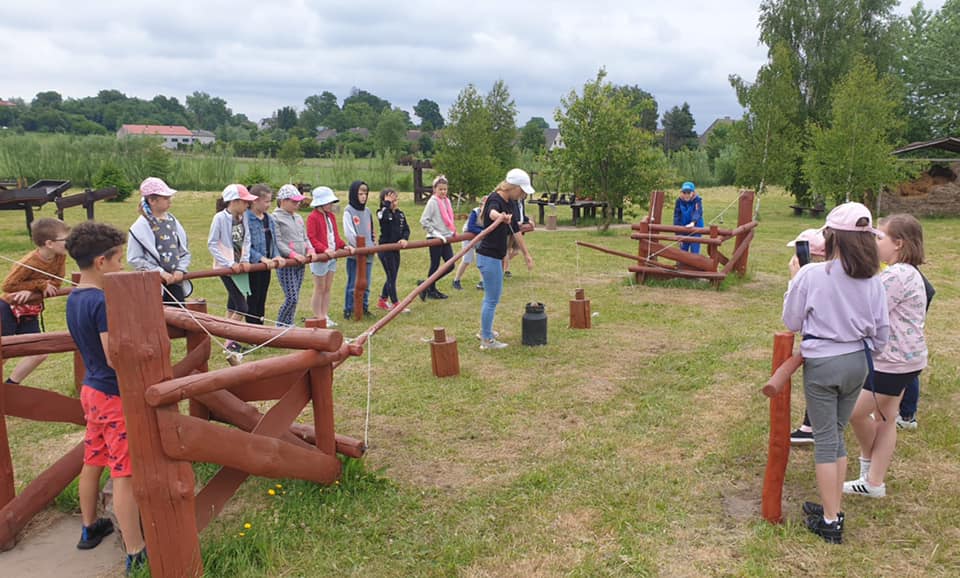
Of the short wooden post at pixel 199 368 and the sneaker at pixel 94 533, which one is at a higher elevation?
the short wooden post at pixel 199 368

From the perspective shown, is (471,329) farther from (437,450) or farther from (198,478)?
(198,478)

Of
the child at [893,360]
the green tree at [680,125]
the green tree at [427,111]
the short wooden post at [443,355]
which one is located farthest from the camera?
the green tree at [427,111]

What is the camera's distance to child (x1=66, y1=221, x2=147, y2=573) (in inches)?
123

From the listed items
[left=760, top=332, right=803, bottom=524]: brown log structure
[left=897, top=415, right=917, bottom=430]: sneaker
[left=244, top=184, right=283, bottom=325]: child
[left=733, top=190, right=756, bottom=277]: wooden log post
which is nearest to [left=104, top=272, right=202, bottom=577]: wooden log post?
[left=760, top=332, right=803, bottom=524]: brown log structure

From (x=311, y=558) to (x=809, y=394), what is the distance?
103 inches

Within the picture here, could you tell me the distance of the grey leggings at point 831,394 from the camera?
11.0ft

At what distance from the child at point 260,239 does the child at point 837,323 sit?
5.01 metres

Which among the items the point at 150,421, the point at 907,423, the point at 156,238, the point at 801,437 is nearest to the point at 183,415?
the point at 150,421

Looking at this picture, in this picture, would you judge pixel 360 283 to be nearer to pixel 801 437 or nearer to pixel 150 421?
pixel 801 437

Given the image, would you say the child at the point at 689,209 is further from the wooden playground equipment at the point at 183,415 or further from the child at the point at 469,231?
the wooden playground equipment at the point at 183,415

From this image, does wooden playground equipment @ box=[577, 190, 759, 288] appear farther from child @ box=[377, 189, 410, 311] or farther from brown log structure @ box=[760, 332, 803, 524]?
brown log structure @ box=[760, 332, 803, 524]

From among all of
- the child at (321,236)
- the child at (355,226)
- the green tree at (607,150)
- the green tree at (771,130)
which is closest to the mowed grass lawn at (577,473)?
the child at (321,236)

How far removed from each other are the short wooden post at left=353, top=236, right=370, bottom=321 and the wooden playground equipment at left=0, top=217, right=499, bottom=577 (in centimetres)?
383

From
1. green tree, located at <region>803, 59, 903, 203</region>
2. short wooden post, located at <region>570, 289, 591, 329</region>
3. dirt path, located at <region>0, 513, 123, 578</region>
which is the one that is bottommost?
dirt path, located at <region>0, 513, 123, 578</region>
